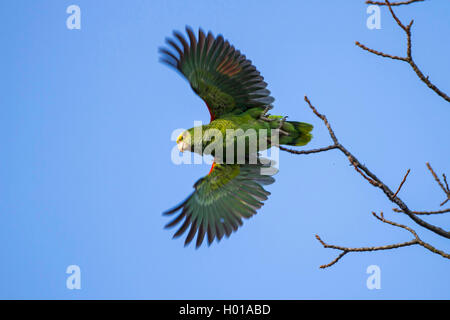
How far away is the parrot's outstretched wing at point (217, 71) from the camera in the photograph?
7.21 meters

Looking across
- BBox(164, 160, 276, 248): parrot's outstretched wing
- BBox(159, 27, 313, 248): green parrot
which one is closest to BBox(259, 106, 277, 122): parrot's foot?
BBox(159, 27, 313, 248): green parrot

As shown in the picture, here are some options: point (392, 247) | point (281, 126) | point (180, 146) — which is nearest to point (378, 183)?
point (392, 247)

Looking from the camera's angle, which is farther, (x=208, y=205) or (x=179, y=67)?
(x=208, y=205)

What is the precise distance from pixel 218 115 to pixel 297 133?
1.31 metres

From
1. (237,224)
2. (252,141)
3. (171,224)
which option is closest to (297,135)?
(252,141)

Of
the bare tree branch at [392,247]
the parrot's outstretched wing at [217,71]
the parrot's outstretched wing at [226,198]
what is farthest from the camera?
the parrot's outstretched wing at [226,198]

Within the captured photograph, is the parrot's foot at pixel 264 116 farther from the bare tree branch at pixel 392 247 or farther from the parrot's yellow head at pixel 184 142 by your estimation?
the bare tree branch at pixel 392 247

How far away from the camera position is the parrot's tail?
24.1ft

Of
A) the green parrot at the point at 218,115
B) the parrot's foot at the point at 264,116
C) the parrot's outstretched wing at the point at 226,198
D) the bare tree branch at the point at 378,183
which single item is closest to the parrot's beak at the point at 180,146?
the green parrot at the point at 218,115

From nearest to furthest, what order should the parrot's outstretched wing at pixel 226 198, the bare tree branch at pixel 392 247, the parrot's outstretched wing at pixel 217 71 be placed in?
the bare tree branch at pixel 392 247 < the parrot's outstretched wing at pixel 217 71 < the parrot's outstretched wing at pixel 226 198

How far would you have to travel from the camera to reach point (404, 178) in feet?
15.2
